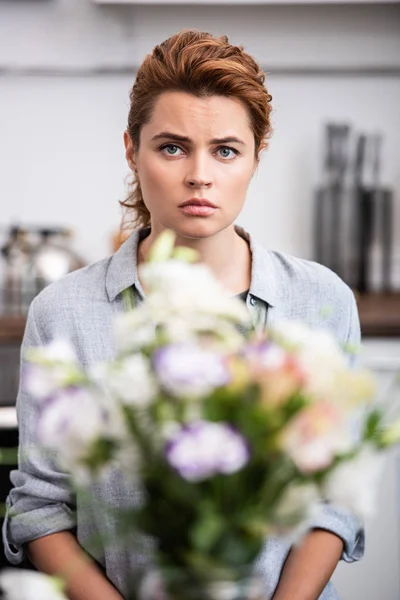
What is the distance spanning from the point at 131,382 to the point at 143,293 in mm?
778

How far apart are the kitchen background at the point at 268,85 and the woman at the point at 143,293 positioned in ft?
4.41

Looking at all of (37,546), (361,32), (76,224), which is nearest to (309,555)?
(37,546)

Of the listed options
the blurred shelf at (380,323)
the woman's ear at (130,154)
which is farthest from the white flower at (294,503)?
the blurred shelf at (380,323)

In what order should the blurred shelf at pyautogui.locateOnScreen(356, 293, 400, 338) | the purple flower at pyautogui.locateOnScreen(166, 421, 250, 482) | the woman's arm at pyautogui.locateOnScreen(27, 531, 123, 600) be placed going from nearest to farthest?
the purple flower at pyautogui.locateOnScreen(166, 421, 250, 482) → the woman's arm at pyautogui.locateOnScreen(27, 531, 123, 600) → the blurred shelf at pyautogui.locateOnScreen(356, 293, 400, 338)

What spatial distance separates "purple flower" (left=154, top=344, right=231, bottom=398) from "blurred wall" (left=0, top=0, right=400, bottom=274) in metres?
2.24

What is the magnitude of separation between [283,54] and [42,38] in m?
0.74

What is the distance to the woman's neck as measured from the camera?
146 cm

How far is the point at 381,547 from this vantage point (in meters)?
2.38

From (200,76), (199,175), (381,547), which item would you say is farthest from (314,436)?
(381,547)

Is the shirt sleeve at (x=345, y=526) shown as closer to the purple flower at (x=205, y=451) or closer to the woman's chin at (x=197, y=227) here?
the woman's chin at (x=197, y=227)

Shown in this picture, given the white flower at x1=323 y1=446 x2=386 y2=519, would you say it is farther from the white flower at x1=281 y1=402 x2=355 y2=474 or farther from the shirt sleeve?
the shirt sleeve

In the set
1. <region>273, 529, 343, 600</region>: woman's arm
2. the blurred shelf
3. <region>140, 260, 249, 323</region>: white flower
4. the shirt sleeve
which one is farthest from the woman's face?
the blurred shelf

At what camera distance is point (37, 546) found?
4.35 feet

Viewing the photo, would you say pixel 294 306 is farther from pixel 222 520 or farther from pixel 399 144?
pixel 399 144
